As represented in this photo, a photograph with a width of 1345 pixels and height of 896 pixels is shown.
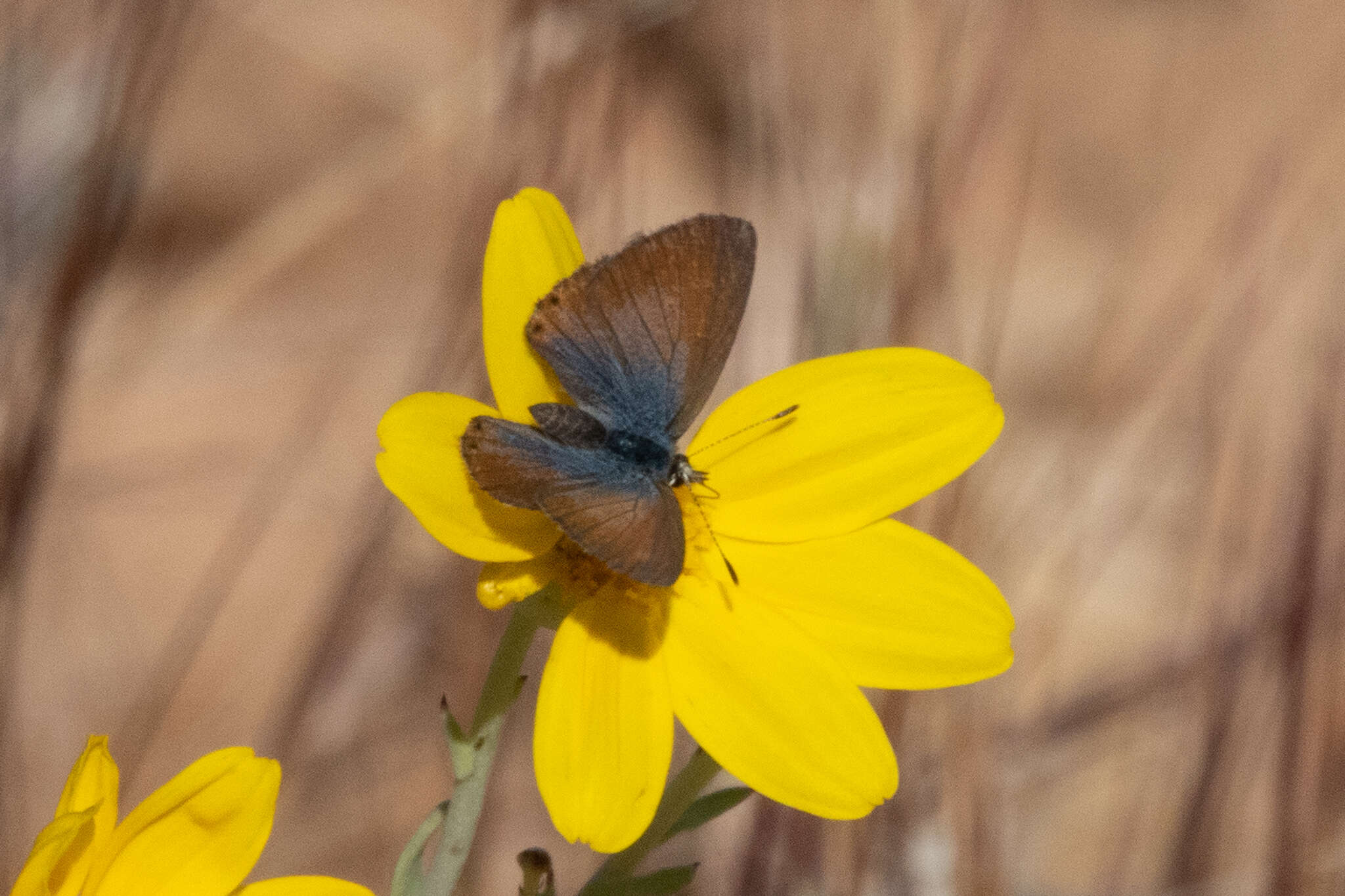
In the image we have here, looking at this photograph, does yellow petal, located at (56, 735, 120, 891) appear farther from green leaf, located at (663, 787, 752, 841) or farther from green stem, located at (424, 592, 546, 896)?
green leaf, located at (663, 787, 752, 841)

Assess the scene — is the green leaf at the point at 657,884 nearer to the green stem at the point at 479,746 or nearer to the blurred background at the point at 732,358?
the green stem at the point at 479,746

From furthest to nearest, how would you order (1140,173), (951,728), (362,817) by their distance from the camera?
(1140,173) < (362,817) < (951,728)

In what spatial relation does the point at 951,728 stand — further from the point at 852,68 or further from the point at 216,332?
the point at 216,332

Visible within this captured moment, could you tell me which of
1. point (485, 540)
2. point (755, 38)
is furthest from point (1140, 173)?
point (485, 540)

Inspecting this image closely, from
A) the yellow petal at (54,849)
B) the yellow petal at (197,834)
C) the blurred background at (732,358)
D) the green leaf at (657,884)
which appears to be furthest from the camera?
the blurred background at (732,358)

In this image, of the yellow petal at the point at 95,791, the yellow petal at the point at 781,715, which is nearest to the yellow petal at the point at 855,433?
the yellow petal at the point at 781,715

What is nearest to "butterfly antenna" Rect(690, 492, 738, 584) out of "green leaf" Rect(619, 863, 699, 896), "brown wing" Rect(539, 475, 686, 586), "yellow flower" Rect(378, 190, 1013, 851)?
"yellow flower" Rect(378, 190, 1013, 851)
